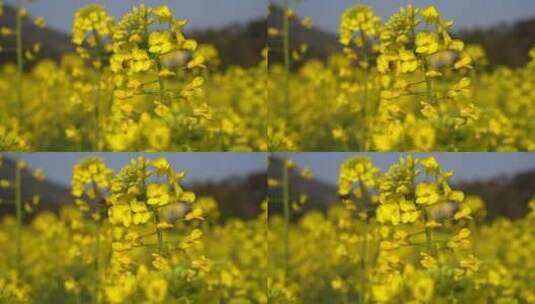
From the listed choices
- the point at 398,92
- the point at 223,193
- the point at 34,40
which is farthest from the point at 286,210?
the point at 34,40

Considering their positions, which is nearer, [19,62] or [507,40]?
[507,40]

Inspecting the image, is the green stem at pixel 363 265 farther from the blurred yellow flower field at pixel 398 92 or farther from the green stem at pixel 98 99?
the green stem at pixel 98 99

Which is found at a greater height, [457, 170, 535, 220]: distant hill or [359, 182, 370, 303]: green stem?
[457, 170, 535, 220]: distant hill

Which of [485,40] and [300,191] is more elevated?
[485,40]

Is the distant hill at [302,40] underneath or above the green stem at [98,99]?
above

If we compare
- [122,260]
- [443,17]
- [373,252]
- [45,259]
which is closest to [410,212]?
[373,252]

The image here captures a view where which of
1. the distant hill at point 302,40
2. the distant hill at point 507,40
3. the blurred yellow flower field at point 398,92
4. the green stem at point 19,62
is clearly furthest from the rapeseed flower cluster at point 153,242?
the distant hill at point 507,40

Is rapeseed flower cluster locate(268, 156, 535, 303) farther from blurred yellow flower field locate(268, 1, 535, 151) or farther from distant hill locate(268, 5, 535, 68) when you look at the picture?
distant hill locate(268, 5, 535, 68)

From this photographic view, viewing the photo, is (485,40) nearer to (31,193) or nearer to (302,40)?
(302,40)

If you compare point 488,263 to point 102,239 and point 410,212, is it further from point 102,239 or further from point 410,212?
point 102,239

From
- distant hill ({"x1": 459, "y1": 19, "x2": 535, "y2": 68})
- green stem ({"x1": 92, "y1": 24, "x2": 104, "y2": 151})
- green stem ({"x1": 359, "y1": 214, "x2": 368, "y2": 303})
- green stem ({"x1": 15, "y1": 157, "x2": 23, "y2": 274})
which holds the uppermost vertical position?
distant hill ({"x1": 459, "y1": 19, "x2": 535, "y2": 68})

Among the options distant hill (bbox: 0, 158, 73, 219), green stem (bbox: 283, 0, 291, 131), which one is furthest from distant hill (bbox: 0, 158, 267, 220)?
green stem (bbox: 283, 0, 291, 131)
